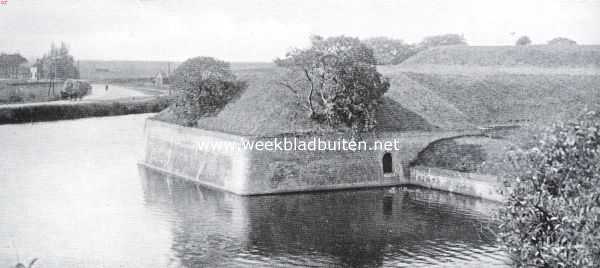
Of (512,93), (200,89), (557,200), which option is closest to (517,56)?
(512,93)

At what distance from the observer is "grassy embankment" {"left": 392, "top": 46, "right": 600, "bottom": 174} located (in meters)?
39.2

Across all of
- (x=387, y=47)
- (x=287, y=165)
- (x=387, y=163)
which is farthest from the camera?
(x=387, y=47)

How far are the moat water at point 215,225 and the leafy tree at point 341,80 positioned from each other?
174 inches

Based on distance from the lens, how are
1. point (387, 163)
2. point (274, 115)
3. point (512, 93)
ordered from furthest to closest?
point (512, 93)
point (387, 163)
point (274, 115)

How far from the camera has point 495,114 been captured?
160ft

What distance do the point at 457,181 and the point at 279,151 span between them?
9.37m

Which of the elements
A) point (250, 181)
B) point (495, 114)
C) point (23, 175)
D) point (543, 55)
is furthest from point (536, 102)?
point (23, 175)

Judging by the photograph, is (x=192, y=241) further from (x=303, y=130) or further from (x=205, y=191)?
(x=303, y=130)

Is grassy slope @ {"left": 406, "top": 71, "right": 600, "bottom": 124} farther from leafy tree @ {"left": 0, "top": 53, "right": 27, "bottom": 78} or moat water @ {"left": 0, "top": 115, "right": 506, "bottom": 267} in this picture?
leafy tree @ {"left": 0, "top": 53, "right": 27, "bottom": 78}

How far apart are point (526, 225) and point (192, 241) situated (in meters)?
13.6

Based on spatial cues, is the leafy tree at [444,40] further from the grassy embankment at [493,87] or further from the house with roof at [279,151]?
the house with roof at [279,151]

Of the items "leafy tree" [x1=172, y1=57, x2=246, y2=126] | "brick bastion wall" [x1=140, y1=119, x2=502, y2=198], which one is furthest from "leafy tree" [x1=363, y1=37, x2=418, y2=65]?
"brick bastion wall" [x1=140, y1=119, x2=502, y2=198]

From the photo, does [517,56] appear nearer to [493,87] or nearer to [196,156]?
[493,87]

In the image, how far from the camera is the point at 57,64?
100812 millimetres
